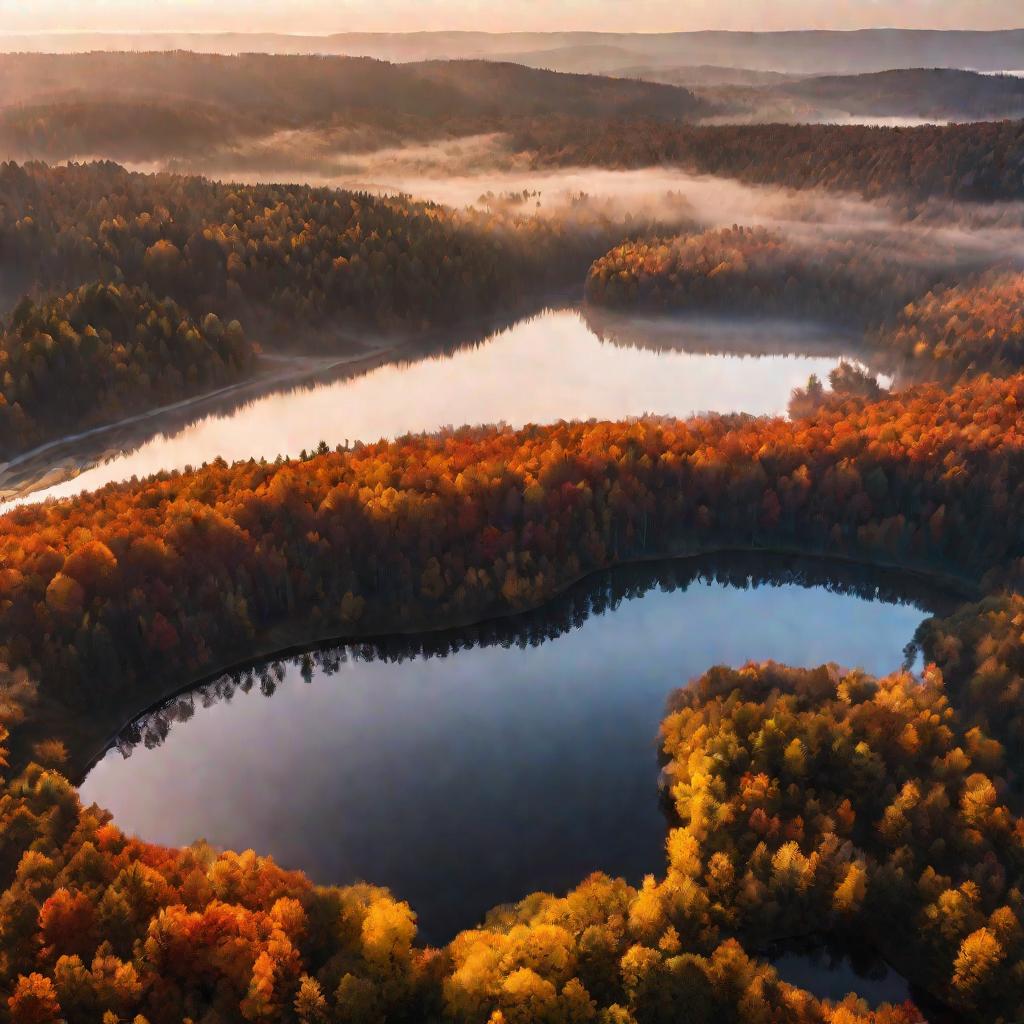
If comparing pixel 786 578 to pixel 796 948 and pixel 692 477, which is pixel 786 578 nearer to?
pixel 692 477

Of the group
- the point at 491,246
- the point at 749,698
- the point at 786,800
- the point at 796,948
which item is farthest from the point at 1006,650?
the point at 491,246

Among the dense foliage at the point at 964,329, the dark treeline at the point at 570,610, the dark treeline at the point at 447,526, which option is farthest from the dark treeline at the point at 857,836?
the dense foliage at the point at 964,329

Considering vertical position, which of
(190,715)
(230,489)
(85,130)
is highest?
(85,130)

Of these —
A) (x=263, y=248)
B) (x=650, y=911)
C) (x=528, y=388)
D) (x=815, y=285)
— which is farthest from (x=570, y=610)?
(x=815, y=285)

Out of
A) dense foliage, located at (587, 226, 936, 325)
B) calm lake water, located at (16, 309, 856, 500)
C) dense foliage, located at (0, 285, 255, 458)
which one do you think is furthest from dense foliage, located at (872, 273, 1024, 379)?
dense foliage, located at (0, 285, 255, 458)

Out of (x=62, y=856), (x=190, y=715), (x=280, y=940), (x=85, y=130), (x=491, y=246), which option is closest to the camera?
(x=280, y=940)

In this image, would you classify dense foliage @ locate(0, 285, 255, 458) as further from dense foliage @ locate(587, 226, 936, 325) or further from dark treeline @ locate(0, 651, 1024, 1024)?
dense foliage @ locate(587, 226, 936, 325)

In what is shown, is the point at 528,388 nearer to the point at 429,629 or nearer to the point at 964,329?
the point at 964,329

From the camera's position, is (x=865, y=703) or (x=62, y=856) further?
(x=865, y=703)
